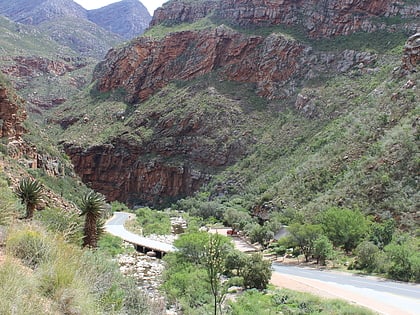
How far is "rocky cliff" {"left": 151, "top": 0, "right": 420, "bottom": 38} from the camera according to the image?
2763 inches

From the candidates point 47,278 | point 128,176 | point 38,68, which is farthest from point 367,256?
point 38,68

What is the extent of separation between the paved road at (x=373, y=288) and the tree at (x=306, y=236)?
377 cm

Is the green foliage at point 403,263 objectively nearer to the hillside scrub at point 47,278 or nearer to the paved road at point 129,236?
the paved road at point 129,236

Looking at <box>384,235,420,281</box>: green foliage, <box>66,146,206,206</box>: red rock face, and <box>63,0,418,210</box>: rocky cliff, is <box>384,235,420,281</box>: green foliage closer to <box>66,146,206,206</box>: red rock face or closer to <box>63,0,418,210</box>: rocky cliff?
<box>63,0,418,210</box>: rocky cliff

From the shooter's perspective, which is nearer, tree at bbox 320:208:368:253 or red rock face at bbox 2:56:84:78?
tree at bbox 320:208:368:253

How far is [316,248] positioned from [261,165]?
37538mm

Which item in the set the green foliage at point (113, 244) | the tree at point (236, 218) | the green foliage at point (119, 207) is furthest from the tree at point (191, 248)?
the green foliage at point (119, 207)

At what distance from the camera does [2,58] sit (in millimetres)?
111688

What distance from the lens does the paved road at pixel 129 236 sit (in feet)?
130

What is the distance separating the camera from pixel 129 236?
4697 centimetres

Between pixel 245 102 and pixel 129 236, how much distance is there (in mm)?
39700

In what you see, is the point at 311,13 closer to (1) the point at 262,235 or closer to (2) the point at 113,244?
(1) the point at 262,235

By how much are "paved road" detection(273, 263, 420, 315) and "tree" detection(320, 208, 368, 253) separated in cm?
511

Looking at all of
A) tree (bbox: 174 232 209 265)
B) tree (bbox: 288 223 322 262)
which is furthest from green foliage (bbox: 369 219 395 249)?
tree (bbox: 174 232 209 265)
